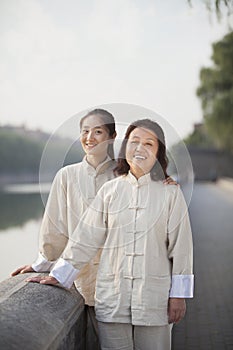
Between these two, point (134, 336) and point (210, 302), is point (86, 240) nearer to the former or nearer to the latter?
point (134, 336)

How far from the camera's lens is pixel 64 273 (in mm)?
2498

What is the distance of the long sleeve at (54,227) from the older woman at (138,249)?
249mm

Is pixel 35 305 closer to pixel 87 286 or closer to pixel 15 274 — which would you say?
pixel 87 286

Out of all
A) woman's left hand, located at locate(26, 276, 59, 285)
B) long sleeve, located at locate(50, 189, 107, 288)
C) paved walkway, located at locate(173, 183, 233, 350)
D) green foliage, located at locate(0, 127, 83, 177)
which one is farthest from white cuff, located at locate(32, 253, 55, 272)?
green foliage, located at locate(0, 127, 83, 177)

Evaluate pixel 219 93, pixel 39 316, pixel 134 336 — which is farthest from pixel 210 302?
pixel 219 93

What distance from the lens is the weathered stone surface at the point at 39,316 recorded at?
1.92 meters

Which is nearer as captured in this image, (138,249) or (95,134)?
(138,249)

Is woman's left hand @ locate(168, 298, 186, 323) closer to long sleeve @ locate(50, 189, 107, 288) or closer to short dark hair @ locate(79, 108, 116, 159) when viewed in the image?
long sleeve @ locate(50, 189, 107, 288)

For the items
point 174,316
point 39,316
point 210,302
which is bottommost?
point 210,302

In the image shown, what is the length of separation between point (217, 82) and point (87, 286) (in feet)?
82.9

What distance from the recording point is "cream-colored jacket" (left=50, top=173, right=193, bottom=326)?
2361 millimetres

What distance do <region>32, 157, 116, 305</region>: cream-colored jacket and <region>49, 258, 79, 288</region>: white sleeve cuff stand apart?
0.40 ft

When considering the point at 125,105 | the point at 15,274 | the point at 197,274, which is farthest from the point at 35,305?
the point at 197,274

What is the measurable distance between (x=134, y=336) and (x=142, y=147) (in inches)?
31.2
